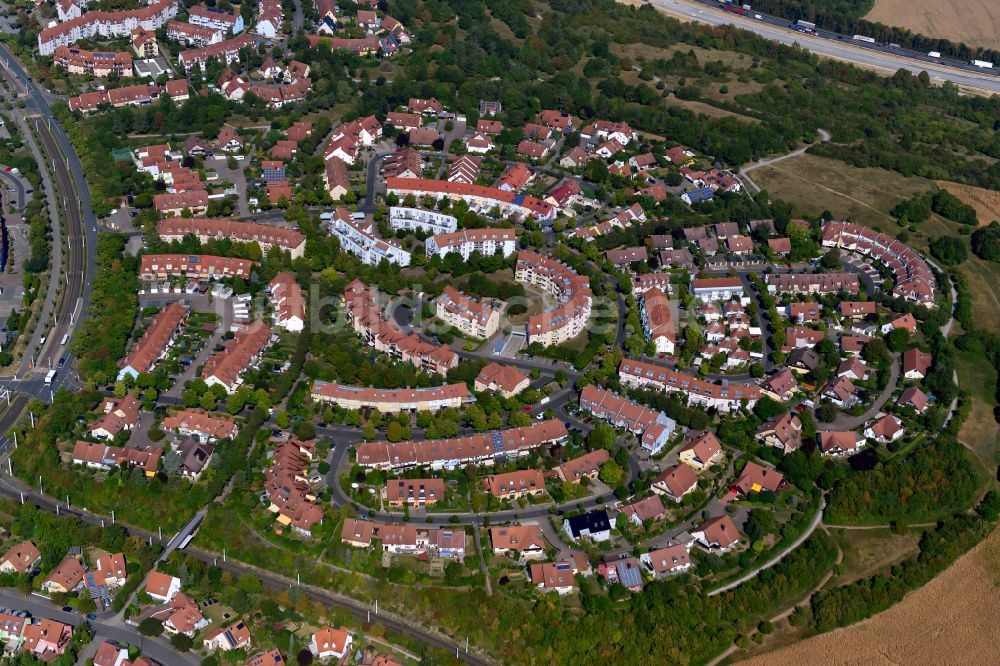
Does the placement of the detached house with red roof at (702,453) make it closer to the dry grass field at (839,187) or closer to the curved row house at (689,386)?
the curved row house at (689,386)

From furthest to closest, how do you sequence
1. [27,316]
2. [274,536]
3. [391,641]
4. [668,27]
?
[668,27] < [27,316] < [274,536] < [391,641]

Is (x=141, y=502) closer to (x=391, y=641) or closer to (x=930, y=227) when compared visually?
(x=391, y=641)

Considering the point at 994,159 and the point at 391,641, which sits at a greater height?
the point at 994,159

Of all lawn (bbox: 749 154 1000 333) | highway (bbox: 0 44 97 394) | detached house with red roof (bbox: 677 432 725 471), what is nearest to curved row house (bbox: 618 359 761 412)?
detached house with red roof (bbox: 677 432 725 471)

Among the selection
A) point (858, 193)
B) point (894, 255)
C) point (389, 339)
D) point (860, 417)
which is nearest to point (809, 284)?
point (894, 255)

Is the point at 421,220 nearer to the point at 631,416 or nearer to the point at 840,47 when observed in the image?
the point at 631,416

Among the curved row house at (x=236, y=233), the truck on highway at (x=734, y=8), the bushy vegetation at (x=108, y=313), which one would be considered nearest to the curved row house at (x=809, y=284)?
the curved row house at (x=236, y=233)

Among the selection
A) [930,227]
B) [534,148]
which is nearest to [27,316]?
[534,148]

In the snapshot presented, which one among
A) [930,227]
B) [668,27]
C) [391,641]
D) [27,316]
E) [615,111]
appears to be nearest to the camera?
[391,641]
